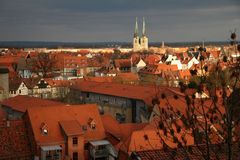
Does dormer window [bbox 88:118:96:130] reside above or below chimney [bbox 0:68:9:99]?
below

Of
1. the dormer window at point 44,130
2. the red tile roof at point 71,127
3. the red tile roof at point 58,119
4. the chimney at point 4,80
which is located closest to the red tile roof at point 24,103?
the chimney at point 4,80

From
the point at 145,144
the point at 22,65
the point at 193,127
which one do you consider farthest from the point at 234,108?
the point at 22,65

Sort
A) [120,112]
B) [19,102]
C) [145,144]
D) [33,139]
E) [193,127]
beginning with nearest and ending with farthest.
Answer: [193,127] → [145,144] → [33,139] → [19,102] → [120,112]

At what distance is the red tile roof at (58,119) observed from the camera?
836 inches

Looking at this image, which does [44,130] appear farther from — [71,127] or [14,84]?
[14,84]

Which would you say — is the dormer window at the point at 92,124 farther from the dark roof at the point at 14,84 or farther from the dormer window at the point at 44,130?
the dark roof at the point at 14,84

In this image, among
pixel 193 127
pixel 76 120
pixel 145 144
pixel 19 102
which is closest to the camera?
pixel 193 127

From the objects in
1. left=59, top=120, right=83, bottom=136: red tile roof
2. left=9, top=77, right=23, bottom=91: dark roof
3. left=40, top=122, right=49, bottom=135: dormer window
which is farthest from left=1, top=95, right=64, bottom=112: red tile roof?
left=9, top=77, right=23, bottom=91: dark roof

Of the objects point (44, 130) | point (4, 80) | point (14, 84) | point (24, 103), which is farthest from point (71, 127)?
point (14, 84)

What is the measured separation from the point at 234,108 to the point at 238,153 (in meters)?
2.18

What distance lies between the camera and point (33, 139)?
2078cm

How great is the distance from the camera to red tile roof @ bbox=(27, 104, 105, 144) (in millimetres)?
21234

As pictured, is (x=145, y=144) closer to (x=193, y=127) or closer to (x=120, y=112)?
(x=193, y=127)

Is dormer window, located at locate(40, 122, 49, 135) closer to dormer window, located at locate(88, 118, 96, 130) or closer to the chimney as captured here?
dormer window, located at locate(88, 118, 96, 130)
